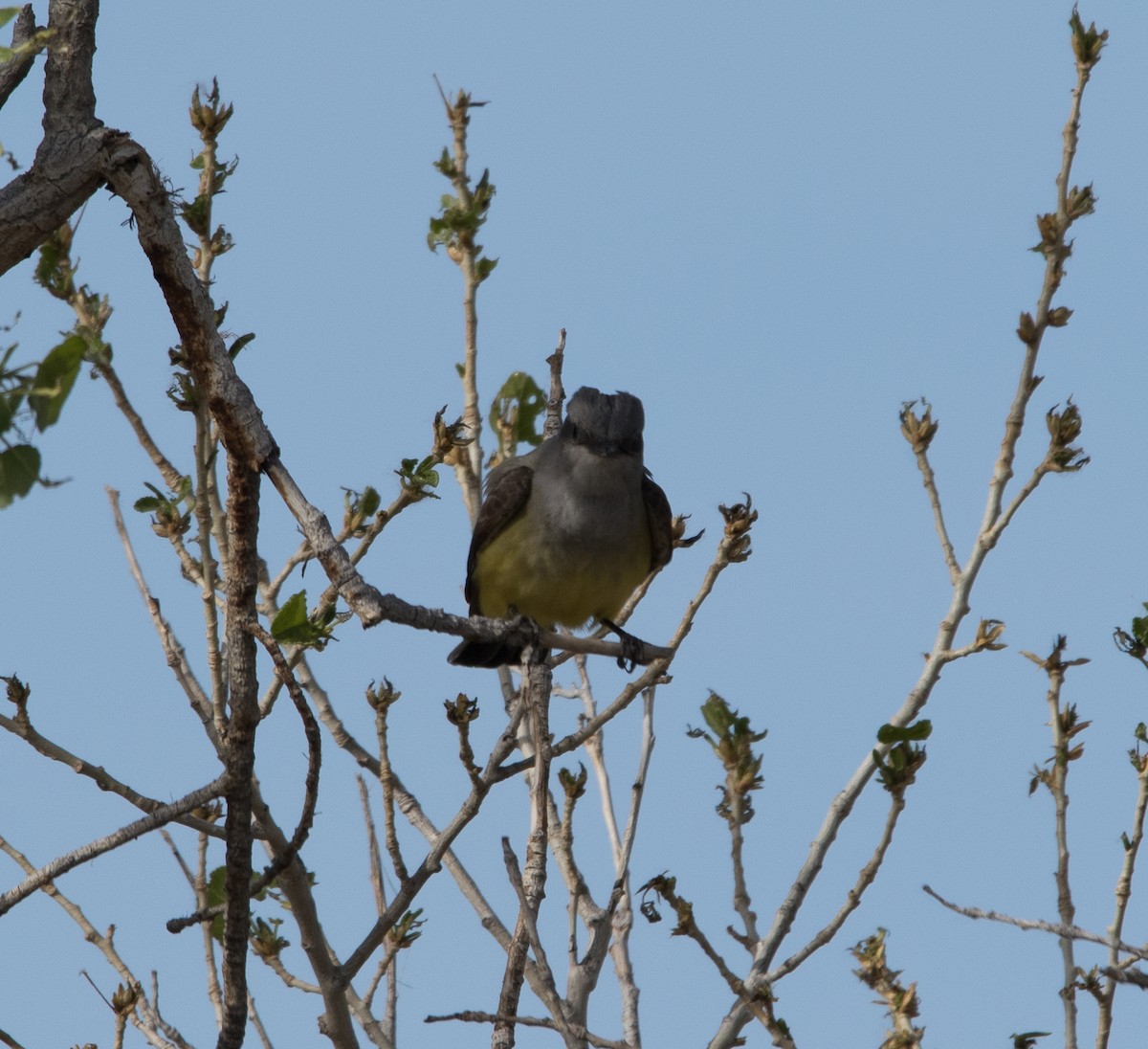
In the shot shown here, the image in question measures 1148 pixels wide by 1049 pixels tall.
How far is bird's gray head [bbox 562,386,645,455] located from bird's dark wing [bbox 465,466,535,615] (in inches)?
17.0

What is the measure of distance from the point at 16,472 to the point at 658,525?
16.8 ft

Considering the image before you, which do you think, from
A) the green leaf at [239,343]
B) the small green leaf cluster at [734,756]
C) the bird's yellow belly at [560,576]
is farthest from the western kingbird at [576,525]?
the green leaf at [239,343]

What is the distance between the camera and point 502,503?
831 cm

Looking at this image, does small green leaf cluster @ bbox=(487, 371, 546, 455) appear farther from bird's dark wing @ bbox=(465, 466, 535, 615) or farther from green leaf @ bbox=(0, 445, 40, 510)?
green leaf @ bbox=(0, 445, 40, 510)

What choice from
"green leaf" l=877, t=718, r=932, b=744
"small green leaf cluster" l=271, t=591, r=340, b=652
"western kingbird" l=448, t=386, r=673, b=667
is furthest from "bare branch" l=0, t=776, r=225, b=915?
"western kingbird" l=448, t=386, r=673, b=667

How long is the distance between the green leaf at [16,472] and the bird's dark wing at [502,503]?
15.2ft

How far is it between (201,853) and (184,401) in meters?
1.85

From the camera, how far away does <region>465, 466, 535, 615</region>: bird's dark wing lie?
8305mm

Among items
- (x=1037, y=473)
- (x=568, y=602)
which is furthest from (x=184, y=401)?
(x=1037, y=473)

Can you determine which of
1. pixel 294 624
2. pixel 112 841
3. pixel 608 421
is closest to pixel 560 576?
pixel 608 421

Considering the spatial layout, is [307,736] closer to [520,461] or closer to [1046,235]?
[1046,235]

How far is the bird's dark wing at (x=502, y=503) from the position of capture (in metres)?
8.30

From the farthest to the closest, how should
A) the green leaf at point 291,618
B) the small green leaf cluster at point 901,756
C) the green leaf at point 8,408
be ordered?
1. the small green leaf cluster at point 901,756
2. the green leaf at point 291,618
3. the green leaf at point 8,408

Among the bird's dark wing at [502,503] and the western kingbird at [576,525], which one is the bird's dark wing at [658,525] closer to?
the western kingbird at [576,525]
